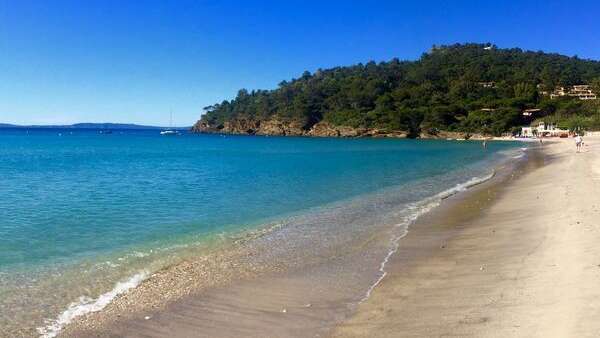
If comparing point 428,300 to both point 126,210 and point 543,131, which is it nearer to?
point 126,210

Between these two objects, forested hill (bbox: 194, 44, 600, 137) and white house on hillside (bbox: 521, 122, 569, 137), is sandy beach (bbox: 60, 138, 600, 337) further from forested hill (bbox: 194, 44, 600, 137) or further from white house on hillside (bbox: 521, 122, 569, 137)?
forested hill (bbox: 194, 44, 600, 137)

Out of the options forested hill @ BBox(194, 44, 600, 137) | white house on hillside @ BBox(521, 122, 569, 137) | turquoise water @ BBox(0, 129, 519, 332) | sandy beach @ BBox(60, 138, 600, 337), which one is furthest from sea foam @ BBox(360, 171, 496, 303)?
forested hill @ BBox(194, 44, 600, 137)

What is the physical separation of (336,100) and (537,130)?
88.9 metres

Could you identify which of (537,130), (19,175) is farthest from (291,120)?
(19,175)

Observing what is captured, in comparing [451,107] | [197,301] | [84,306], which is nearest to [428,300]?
[197,301]

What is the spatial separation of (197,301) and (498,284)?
221 inches

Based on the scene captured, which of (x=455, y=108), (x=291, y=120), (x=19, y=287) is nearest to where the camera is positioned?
(x=19, y=287)

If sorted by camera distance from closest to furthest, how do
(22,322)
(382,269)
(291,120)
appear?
(22,322) → (382,269) → (291,120)

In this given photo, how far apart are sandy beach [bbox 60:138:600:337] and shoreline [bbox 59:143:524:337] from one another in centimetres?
2

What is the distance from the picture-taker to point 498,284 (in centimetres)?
904

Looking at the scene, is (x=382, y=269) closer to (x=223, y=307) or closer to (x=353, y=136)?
(x=223, y=307)

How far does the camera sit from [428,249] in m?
13.1

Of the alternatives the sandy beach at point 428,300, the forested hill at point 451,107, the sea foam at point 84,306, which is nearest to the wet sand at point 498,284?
the sandy beach at point 428,300

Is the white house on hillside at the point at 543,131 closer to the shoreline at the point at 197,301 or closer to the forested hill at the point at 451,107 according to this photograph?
the forested hill at the point at 451,107
